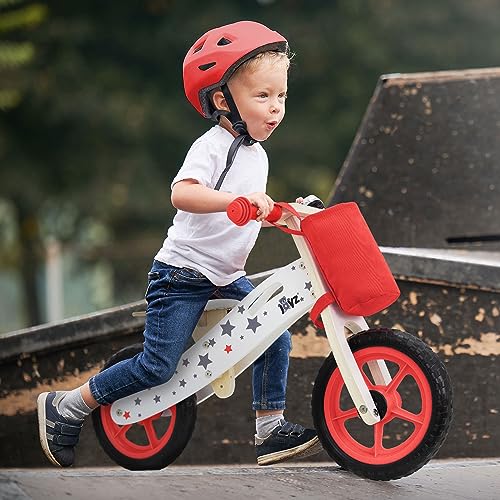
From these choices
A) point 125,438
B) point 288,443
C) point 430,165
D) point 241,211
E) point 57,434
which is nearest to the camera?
point 241,211

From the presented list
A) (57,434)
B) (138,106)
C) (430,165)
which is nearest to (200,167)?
(57,434)

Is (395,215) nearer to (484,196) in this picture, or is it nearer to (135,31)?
(484,196)

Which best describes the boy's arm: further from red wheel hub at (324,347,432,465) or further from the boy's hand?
red wheel hub at (324,347,432,465)

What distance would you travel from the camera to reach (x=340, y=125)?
22453mm

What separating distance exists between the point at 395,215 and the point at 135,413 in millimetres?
3015

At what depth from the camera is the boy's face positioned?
12.4ft

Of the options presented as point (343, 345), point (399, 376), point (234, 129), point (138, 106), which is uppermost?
point (234, 129)

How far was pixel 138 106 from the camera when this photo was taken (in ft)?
65.6

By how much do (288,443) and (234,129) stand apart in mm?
1001

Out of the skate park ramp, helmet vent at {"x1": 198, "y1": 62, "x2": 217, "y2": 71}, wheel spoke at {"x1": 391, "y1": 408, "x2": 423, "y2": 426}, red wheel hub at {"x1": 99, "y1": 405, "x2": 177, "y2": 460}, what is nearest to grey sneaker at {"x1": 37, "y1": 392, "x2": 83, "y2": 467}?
red wheel hub at {"x1": 99, "y1": 405, "x2": 177, "y2": 460}

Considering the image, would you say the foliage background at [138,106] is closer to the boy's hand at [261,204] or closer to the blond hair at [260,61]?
the blond hair at [260,61]

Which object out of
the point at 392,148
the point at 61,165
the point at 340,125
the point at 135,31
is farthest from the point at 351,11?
the point at 392,148

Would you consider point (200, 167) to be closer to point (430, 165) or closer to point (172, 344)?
point (172, 344)

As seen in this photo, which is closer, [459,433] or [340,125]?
[459,433]
